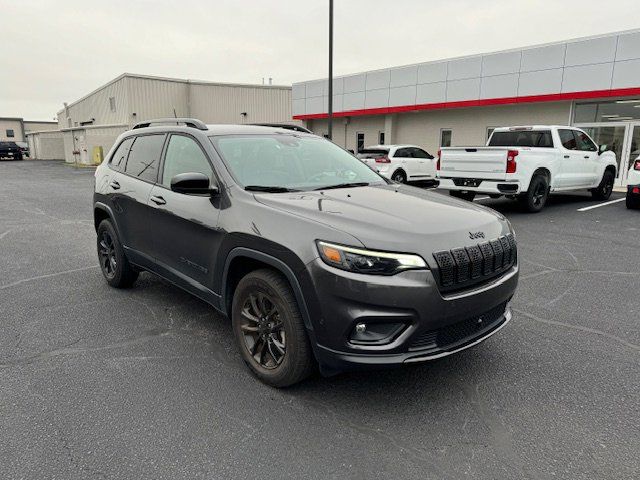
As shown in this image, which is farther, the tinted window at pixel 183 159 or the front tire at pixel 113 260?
the front tire at pixel 113 260

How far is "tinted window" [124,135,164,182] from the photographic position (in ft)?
14.3

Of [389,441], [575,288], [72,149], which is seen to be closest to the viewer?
[389,441]

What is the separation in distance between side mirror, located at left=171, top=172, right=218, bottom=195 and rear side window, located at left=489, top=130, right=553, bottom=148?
9.83m

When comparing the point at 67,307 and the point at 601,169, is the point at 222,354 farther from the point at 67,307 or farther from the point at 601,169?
the point at 601,169

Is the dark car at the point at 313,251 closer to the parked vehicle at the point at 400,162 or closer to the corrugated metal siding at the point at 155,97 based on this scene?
the parked vehicle at the point at 400,162

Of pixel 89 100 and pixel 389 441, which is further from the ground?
pixel 89 100

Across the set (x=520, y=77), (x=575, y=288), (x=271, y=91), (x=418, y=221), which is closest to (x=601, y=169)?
(x=520, y=77)

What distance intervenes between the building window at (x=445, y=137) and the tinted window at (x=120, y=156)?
59.8 ft

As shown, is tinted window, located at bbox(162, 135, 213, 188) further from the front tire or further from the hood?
the front tire

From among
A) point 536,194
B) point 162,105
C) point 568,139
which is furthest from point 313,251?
point 162,105

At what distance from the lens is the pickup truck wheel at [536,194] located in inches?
402

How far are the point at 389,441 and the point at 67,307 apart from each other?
11.8ft

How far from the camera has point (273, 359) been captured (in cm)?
313

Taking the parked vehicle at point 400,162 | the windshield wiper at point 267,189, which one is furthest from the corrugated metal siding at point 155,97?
the windshield wiper at point 267,189
